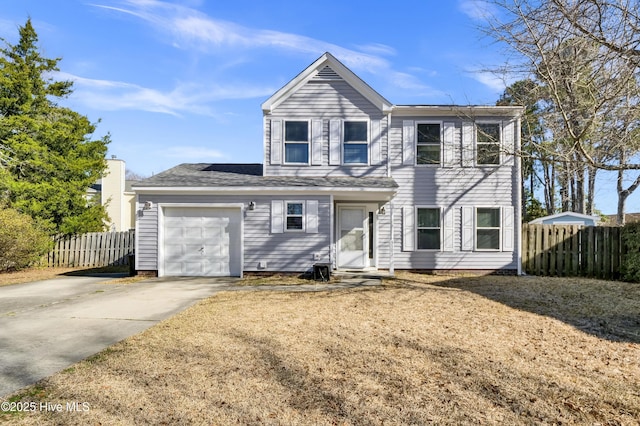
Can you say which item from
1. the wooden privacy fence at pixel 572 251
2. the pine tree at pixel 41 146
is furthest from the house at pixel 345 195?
the pine tree at pixel 41 146

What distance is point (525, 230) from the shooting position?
43.8ft

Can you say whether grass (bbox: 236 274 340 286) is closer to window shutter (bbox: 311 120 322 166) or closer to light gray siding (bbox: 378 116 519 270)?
light gray siding (bbox: 378 116 519 270)

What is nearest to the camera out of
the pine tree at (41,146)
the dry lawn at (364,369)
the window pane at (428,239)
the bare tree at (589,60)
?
the dry lawn at (364,369)

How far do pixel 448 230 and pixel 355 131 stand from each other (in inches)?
197

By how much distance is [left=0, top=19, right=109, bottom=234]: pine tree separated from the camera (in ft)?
50.9

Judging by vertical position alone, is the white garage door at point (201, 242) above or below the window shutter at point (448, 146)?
below

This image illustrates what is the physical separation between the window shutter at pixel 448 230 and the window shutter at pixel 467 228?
440mm

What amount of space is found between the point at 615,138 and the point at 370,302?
699 cm

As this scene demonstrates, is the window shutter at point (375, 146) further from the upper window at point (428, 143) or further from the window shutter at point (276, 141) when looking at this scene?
the window shutter at point (276, 141)

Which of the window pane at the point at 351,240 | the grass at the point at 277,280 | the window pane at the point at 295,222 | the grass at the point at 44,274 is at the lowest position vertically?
the grass at the point at 44,274

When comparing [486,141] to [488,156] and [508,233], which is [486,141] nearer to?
[488,156]

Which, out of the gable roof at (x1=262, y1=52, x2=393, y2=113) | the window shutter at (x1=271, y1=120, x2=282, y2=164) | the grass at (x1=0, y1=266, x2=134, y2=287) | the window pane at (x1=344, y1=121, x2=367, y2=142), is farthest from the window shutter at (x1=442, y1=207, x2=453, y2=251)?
the grass at (x1=0, y1=266, x2=134, y2=287)

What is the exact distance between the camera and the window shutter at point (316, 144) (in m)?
13.0

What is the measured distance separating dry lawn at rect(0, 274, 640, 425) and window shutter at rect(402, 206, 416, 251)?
5900 millimetres
